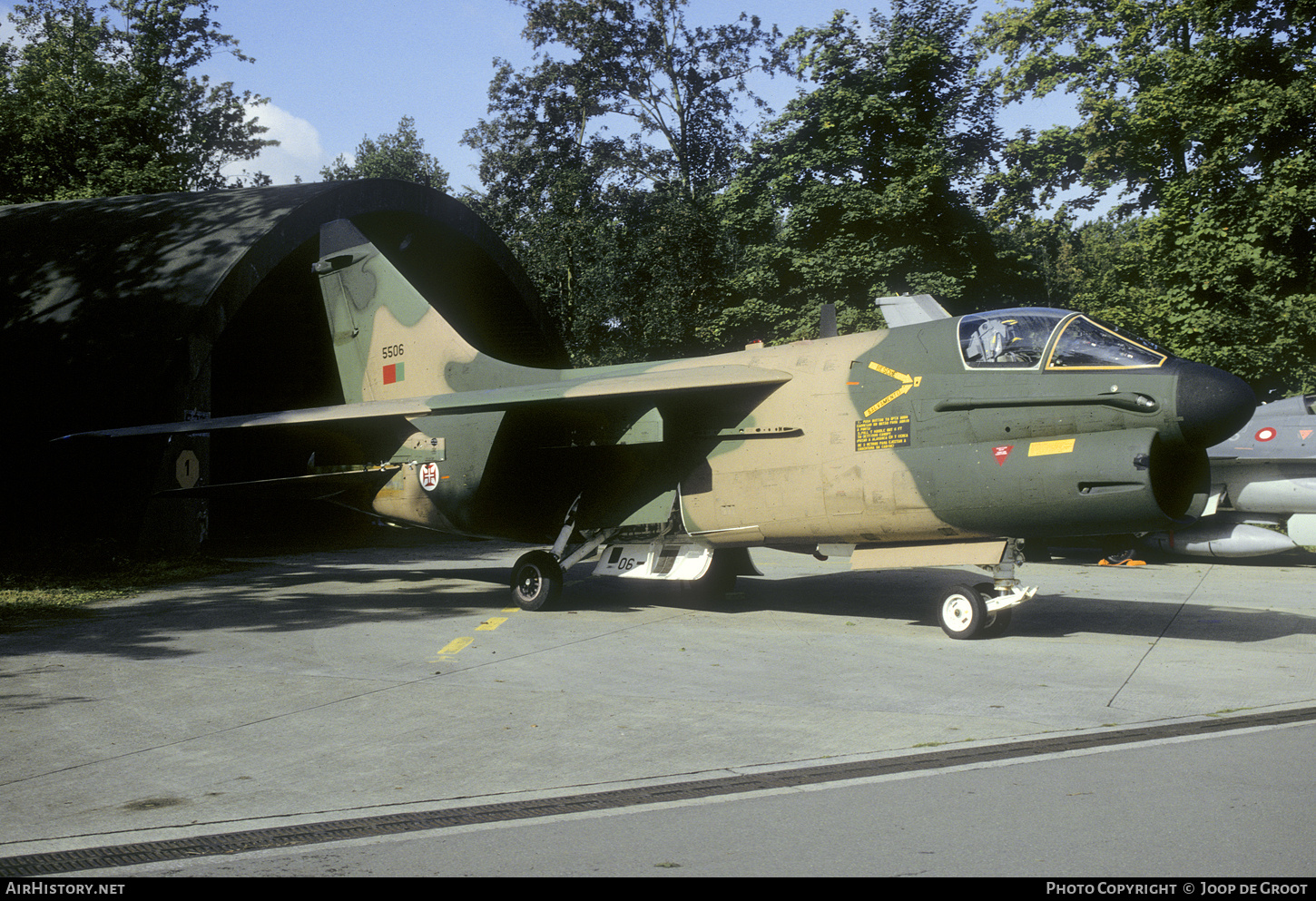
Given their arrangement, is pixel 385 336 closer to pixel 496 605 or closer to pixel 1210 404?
pixel 496 605

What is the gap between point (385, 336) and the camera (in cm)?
1512

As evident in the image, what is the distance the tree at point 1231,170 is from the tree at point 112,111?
29.4 metres

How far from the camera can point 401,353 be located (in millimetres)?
14891

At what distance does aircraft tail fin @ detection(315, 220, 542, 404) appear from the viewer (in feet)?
46.8

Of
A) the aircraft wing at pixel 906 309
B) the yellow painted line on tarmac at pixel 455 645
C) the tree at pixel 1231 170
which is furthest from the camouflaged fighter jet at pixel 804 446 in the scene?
the tree at pixel 1231 170

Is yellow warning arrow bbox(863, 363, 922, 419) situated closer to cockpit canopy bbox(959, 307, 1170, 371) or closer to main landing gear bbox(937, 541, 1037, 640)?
cockpit canopy bbox(959, 307, 1170, 371)

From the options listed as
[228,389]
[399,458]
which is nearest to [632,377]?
[399,458]

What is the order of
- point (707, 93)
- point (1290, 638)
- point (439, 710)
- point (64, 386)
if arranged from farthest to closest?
point (707, 93) → point (64, 386) → point (1290, 638) → point (439, 710)

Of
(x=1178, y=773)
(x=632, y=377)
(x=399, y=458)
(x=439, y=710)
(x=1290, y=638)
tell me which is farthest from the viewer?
(x=399, y=458)

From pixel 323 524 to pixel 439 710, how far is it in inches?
857

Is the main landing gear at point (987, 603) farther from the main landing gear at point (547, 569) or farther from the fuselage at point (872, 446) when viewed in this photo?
the main landing gear at point (547, 569)

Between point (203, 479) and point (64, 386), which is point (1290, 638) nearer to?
point (203, 479)

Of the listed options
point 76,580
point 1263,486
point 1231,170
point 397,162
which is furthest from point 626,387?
point 397,162

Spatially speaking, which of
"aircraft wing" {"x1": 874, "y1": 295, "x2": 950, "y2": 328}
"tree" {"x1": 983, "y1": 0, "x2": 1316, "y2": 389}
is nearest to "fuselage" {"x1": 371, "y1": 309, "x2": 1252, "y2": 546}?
"aircraft wing" {"x1": 874, "y1": 295, "x2": 950, "y2": 328}
